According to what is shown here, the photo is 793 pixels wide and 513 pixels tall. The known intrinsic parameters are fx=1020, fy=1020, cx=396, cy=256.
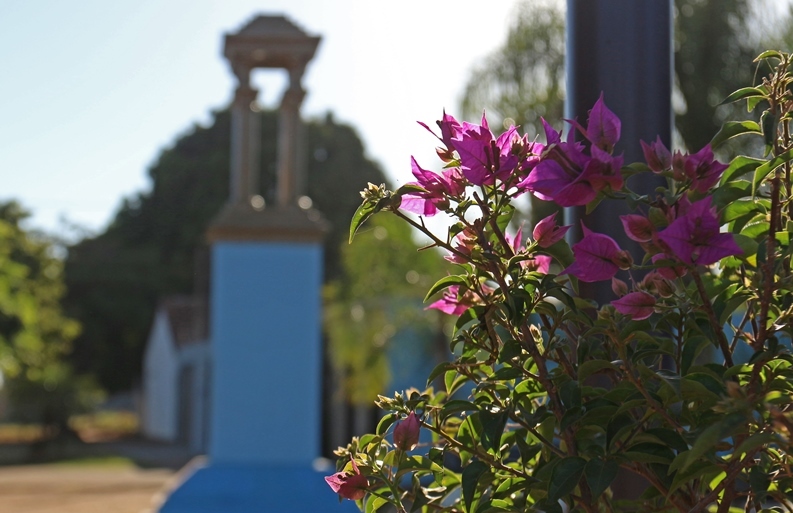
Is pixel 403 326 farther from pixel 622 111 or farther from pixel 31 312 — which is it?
pixel 622 111

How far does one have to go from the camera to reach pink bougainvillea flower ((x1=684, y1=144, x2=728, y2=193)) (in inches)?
45.1

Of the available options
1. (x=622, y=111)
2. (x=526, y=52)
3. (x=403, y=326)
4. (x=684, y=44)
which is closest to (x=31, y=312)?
(x=403, y=326)

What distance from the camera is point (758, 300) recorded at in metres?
1.25

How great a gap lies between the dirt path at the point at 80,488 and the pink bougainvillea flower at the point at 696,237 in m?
9.20

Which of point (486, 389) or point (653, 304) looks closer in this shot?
point (653, 304)

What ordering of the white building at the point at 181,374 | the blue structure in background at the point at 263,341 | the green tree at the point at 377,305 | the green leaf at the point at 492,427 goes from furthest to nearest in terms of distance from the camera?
the white building at the point at 181,374 < the green tree at the point at 377,305 < the blue structure in background at the point at 263,341 < the green leaf at the point at 492,427

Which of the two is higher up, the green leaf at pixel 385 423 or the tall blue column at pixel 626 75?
the tall blue column at pixel 626 75

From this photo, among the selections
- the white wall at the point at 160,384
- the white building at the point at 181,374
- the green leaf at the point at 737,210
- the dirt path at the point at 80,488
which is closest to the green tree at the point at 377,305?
the dirt path at the point at 80,488

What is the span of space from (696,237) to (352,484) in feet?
1.62

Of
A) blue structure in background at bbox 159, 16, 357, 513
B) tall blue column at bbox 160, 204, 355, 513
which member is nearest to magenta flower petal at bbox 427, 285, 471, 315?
blue structure in background at bbox 159, 16, 357, 513

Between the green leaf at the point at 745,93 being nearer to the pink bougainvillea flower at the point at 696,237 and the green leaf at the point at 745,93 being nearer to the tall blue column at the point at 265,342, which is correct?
the pink bougainvillea flower at the point at 696,237

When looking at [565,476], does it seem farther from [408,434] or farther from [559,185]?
[559,185]

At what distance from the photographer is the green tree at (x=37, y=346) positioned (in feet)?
69.4

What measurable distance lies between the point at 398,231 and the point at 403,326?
4.66ft
